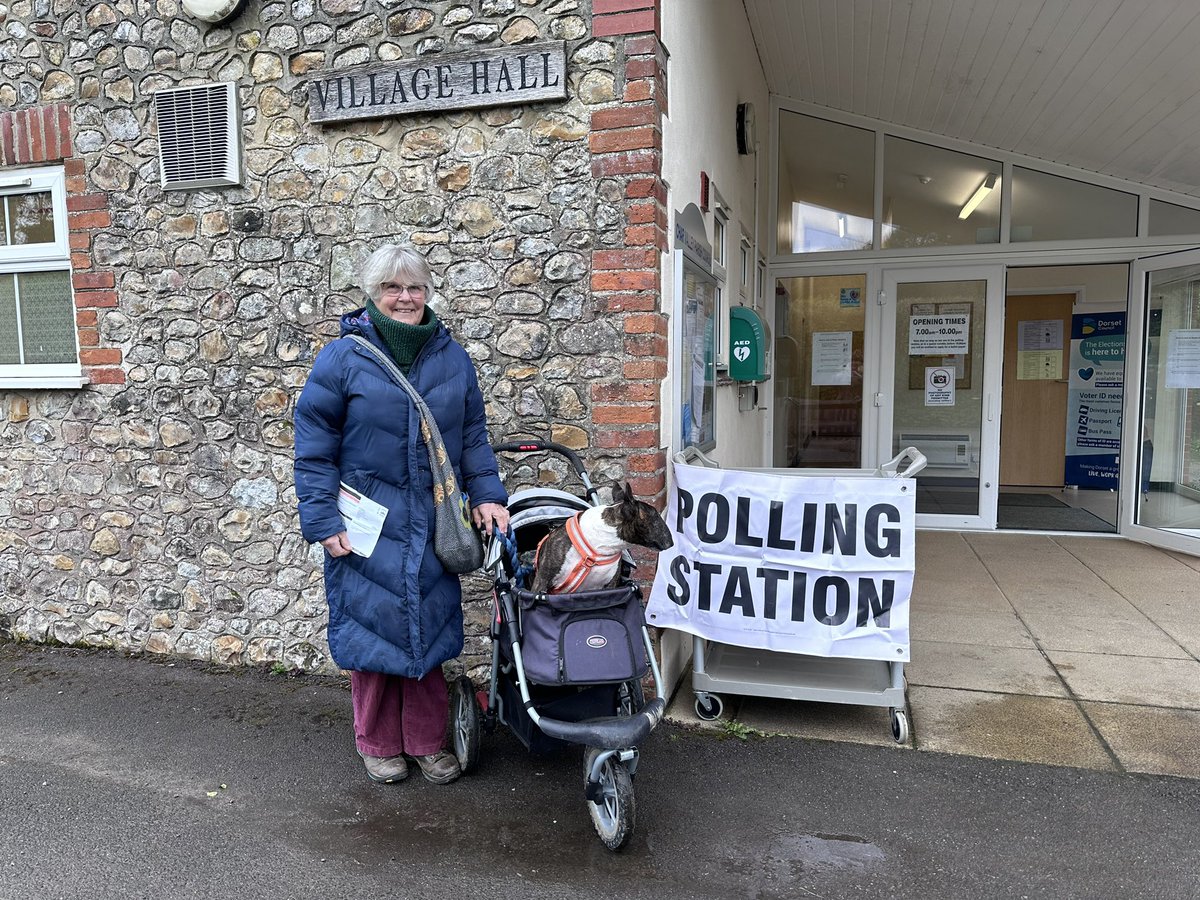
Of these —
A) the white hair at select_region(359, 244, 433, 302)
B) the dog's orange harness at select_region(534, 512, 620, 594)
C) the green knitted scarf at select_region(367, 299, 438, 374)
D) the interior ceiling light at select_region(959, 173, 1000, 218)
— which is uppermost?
the interior ceiling light at select_region(959, 173, 1000, 218)

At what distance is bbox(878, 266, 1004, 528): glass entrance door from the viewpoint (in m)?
7.44

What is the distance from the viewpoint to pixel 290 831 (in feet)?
9.78

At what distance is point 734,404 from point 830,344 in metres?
2.38

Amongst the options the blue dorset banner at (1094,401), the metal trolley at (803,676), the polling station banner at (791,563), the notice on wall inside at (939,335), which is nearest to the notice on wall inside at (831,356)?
the notice on wall inside at (939,335)

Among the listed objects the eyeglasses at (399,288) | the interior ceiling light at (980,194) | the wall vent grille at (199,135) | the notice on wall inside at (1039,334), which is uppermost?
the interior ceiling light at (980,194)

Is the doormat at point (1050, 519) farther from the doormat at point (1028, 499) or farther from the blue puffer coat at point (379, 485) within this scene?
the blue puffer coat at point (379, 485)

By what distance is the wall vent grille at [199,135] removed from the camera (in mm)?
4086

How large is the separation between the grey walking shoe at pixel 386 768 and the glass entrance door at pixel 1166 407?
20.9 feet

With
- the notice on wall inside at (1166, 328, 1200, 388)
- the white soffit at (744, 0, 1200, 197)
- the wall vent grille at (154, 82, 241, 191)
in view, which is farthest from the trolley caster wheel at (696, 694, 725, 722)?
the notice on wall inside at (1166, 328, 1200, 388)

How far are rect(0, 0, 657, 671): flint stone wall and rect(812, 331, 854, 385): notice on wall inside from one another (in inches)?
189

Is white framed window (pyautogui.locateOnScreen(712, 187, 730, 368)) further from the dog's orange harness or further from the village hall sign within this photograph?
the dog's orange harness

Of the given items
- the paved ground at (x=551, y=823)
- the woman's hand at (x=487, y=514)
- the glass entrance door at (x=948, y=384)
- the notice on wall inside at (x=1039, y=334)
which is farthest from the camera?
the notice on wall inside at (x=1039, y=334)

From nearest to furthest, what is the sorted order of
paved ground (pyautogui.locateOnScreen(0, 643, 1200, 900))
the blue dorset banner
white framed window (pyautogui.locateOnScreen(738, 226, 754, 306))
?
paved ground (pyautogui.locateOnScreen(0, 643, 1200, 900))
white framed window (pyautogui.locateOnScreen(738, 226, 754, 306))
the blue dorset banner

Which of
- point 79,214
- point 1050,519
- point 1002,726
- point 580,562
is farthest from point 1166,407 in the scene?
point 79,214
